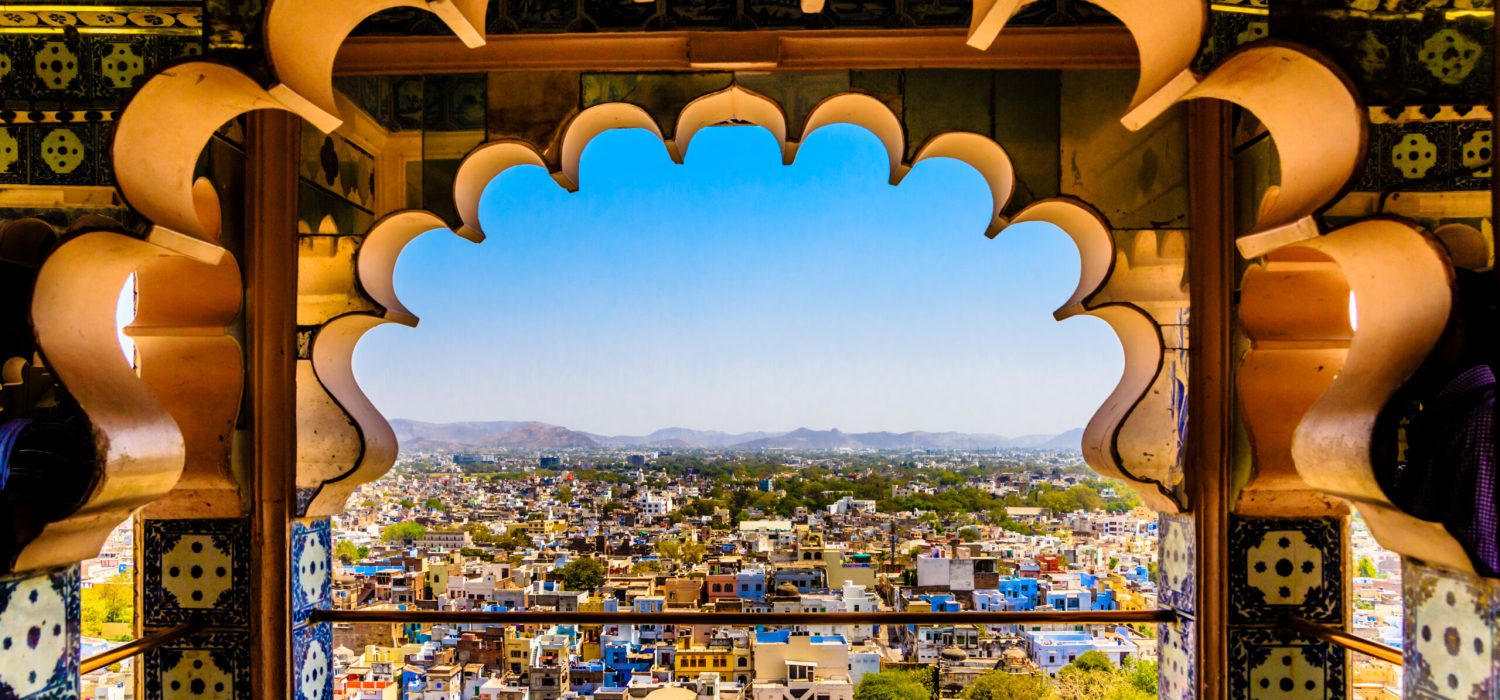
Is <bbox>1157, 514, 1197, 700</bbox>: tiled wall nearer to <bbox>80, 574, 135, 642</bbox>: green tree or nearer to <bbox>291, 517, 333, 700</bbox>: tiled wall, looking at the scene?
<bbox>291, 517, 333, 700</bbox>: tiled wall

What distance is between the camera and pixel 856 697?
147 inches

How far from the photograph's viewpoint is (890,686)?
12.3 ft

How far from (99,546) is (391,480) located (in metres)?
1.66

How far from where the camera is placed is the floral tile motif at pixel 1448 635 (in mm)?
1562

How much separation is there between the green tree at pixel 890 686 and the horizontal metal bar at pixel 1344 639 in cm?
148

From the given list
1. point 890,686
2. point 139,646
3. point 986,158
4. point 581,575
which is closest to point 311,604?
point 139,646

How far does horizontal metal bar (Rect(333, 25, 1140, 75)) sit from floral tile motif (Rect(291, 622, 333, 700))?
71.9 inches

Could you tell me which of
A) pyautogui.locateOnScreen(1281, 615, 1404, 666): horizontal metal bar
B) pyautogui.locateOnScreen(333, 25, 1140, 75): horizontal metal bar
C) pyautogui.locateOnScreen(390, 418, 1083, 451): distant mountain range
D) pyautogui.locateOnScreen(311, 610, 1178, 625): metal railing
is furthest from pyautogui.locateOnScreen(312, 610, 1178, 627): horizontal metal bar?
pyautogui.locateOnScreen(390, 418, 1083, 451): distant mountain range

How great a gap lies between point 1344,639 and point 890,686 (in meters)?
1.87

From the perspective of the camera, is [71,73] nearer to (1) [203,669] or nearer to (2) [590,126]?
(2) [590,126]

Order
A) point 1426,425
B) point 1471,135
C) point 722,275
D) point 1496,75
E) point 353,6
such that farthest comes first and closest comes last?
point 722,275 → point 1471,135 → point 353,6 → point 1426,425 → point 1496,75

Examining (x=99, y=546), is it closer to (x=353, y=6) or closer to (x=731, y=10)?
(x=353, y=6)

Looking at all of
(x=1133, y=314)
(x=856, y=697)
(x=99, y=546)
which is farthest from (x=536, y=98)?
(x=856, y=697)

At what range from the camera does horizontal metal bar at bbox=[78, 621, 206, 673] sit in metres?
2.14
